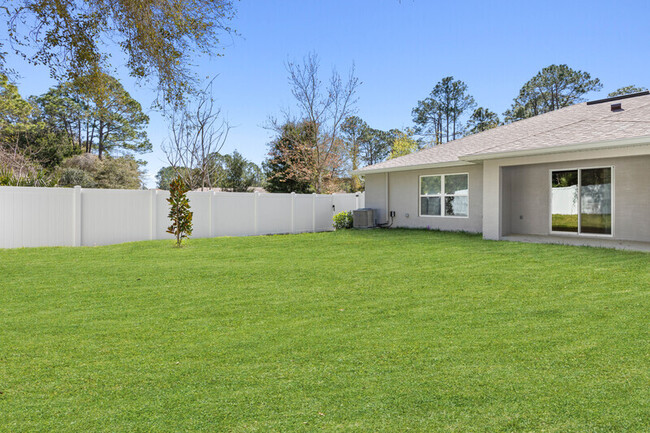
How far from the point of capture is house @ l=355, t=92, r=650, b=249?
9.99 metres

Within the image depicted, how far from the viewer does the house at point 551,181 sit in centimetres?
999

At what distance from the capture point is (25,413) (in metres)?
2.55

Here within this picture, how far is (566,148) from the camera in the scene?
9914 mm

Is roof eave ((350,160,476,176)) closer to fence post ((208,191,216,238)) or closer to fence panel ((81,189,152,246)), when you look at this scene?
fence post ((208,191,216,238))

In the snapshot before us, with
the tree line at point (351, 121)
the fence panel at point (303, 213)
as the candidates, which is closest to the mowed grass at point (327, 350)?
the fence panel at point (303, 213)

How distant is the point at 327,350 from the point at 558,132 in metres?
10.6

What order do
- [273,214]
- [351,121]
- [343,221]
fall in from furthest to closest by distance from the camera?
[351,121]
[343,221]
[273,214]

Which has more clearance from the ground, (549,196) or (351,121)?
(351,121)

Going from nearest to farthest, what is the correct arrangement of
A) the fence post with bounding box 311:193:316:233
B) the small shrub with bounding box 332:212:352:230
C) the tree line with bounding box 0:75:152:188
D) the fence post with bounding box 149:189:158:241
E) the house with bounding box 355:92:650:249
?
the house with bounding box 355:92:650:249 < the fence post with bounding box 149:189:158:241 < the small shrub with bounding box 332:212:352:230 < the fence post with bounding box 311:193:316:233 < the tree line with bounding box 0:75:152:188

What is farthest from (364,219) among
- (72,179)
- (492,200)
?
(72,179)

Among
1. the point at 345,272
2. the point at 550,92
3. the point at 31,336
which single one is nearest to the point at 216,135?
the point at 345,272

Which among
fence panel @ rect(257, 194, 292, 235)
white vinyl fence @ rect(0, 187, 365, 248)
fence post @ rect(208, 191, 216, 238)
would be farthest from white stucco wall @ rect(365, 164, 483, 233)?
fence post @ rect(208, 191, 216, 238)

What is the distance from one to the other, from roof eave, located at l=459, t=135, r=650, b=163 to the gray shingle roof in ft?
0.24

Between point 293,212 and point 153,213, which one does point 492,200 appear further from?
point 153,213
